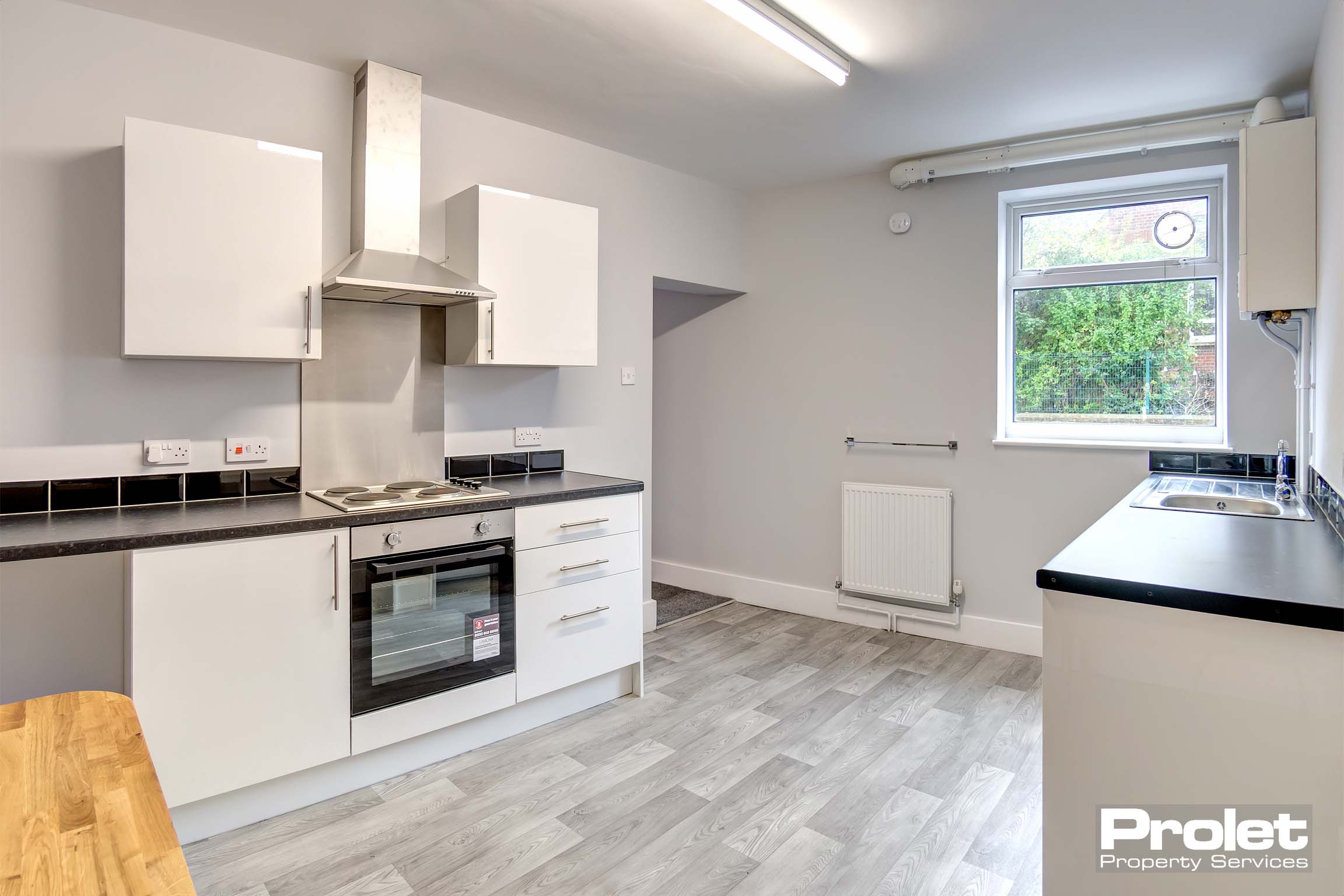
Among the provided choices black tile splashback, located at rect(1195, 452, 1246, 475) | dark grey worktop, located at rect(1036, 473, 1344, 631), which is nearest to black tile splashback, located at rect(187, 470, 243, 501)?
dark grey worktop, located at rect(1036, 473, 1344, 631)

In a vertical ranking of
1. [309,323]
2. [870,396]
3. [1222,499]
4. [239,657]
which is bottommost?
[239,657]

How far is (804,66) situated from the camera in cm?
288

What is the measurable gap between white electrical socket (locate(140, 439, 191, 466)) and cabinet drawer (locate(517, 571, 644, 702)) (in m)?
1.26

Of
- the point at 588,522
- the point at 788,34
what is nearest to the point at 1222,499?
the point at 788,34

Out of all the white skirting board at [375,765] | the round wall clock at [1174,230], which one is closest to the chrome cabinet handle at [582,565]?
the white skirting board at [375,765]

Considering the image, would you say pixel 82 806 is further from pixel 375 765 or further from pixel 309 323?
pixel 309 323

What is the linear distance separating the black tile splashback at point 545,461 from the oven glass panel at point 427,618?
3.03 ft

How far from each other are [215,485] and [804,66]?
268 centimetres

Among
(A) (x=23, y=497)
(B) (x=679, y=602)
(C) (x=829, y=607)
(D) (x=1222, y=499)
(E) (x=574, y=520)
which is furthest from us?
(B) (x=679, y=602)

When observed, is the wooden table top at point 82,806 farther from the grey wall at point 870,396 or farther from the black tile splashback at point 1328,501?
the grey wall at point 870,396

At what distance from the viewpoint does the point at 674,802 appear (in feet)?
7.86

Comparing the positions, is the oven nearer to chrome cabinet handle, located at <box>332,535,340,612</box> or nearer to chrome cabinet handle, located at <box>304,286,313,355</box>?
chrome cabinet handle, located at <box>332,535,340,612</box>

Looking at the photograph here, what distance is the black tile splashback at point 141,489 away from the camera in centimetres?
233

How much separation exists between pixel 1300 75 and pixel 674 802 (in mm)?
3578
